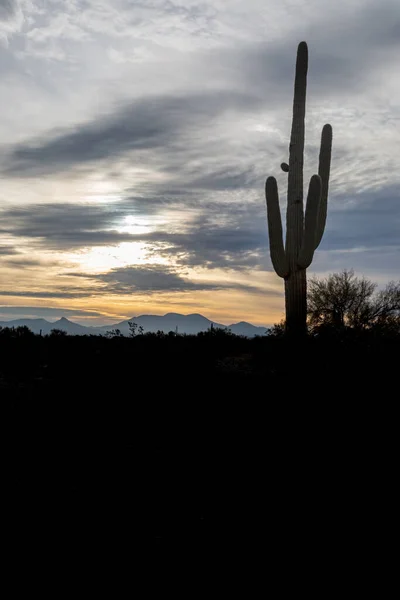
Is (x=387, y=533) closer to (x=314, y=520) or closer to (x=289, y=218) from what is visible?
(x=314, y=520)

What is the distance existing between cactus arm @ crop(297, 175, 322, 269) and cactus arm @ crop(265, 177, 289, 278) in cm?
78

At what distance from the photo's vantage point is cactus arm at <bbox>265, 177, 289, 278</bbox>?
17.8 metres

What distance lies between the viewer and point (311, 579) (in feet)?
16.5

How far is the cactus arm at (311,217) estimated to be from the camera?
652 inches

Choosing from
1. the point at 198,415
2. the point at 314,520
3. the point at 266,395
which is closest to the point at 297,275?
the point at 266,395

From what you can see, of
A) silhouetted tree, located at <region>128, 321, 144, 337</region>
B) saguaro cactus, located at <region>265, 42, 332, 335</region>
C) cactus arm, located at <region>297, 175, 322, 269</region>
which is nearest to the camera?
cactus arm, located at <region>297, 175, 322, 269</region>

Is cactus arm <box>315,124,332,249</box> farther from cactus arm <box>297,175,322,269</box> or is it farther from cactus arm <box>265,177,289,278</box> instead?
cactus arm <box>297,175,322,269</box>

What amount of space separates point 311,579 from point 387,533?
125cm

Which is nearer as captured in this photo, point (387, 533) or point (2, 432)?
point (387, 533)

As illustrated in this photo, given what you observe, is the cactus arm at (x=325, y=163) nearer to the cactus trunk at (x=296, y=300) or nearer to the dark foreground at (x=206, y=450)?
the cactus trunk at (x=296, y=300)

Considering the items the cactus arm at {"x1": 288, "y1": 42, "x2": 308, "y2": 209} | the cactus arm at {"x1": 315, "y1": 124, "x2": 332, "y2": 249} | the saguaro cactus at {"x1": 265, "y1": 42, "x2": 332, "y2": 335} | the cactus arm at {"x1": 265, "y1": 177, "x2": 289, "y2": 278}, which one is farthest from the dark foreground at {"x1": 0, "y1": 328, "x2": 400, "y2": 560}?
the cactus arm at {"x1": 315, "y1": 124, "x2": 332, "y2": 249}

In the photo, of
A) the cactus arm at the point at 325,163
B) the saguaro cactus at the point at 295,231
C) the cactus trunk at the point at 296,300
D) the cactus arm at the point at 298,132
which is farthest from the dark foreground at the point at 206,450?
the cactus arm at the point at 325,163

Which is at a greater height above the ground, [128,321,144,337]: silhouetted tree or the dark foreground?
[128,321,144,337]: silhouetted tree

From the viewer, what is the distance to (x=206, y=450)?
8555mm
